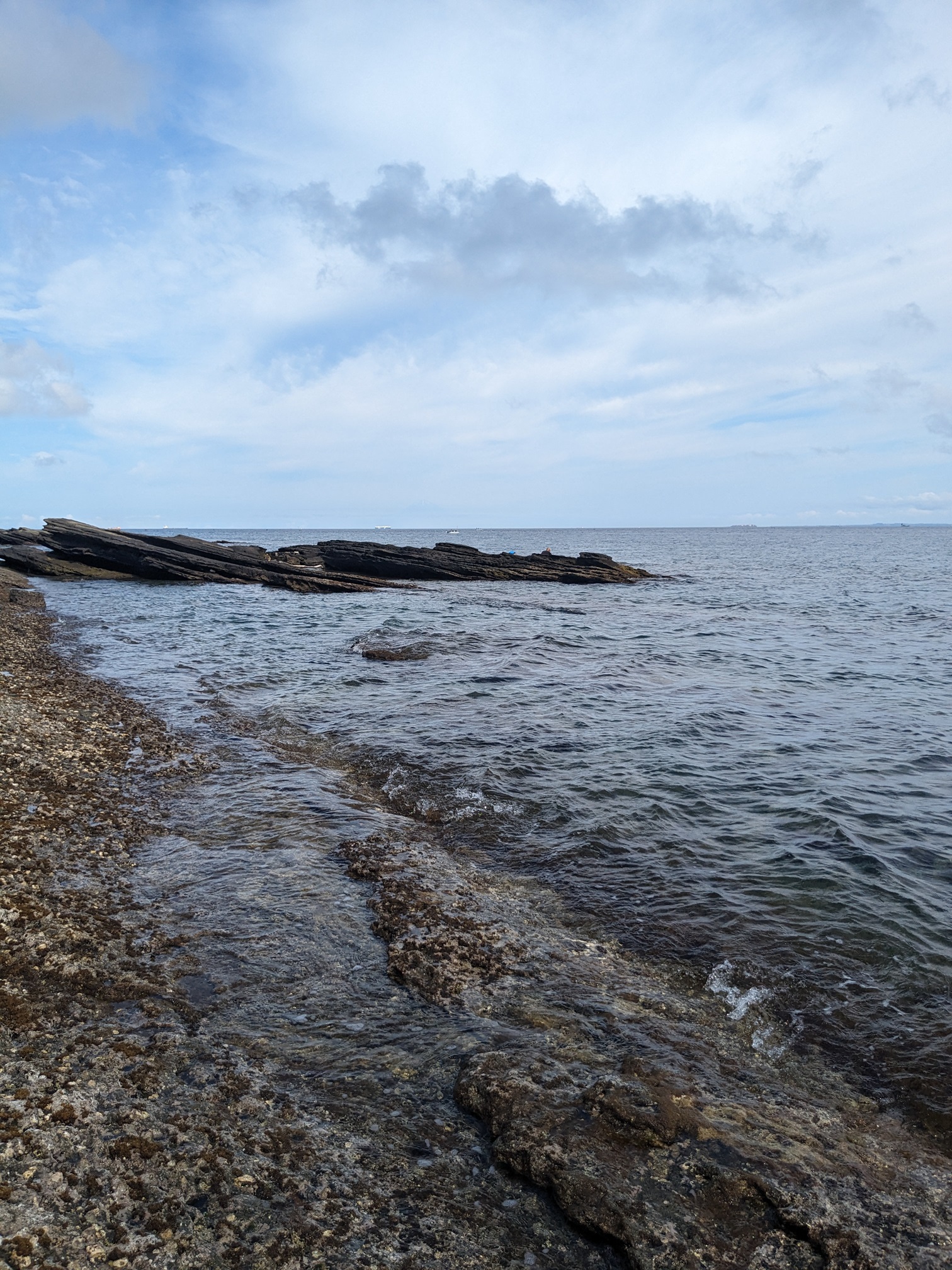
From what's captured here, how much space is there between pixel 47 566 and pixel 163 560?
882cm

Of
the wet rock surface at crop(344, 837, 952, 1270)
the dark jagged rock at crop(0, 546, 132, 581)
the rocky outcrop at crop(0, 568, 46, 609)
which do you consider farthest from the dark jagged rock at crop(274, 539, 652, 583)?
the wet rock surface at crop(344, 837, 952, 1270)

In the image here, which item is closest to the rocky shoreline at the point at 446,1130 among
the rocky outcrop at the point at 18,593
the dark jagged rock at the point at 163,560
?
the rocky outcrop at the point at 18,593

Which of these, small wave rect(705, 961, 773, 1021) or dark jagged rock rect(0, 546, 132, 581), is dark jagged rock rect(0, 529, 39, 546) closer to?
dark jagged rock rect(0, 546, 132, 581)

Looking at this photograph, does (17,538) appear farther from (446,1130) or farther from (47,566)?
(446,1130)

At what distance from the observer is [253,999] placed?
523cm

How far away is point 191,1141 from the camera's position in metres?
3.75

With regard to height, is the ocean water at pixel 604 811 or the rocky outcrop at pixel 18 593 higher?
the rocky outcrop at pixel 18 593

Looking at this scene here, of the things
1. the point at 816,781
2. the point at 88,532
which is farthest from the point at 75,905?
the point at 88,532

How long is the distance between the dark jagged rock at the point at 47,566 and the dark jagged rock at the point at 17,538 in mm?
14414

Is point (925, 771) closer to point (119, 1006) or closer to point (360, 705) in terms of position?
point (360, 705)

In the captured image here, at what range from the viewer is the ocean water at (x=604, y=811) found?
18.7 feet

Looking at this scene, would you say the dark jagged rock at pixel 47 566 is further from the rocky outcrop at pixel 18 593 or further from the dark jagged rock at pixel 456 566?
the dark jagged rock at pixel 456 566

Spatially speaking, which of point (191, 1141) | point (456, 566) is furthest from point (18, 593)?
point (191, 1141)

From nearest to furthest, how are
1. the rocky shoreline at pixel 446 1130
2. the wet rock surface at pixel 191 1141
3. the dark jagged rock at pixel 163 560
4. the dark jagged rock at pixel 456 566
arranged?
the wet rock surface at pixel 191 1141 → the rocky shoreline at pixel 446 1130 → the dark jagged rock at pixel 163 560 → the dark jagged rock at pixel 456 566
